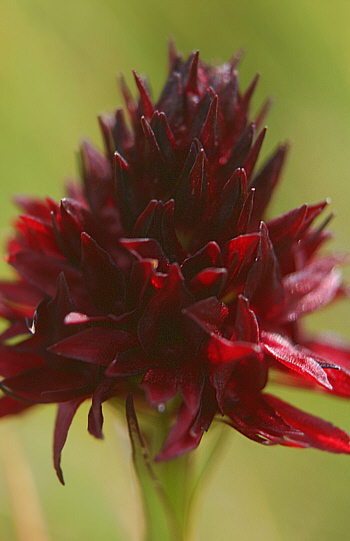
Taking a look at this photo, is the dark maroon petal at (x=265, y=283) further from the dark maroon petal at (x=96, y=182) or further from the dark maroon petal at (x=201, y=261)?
the dark maroon petal at (x=96, y=182)

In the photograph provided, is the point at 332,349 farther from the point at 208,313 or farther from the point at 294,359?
the point at 208,313

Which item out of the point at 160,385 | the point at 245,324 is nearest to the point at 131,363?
the point at 160,385

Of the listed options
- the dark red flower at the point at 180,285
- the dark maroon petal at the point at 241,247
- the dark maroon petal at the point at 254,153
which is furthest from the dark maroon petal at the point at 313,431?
the dark maroon petal at the point at 254,153

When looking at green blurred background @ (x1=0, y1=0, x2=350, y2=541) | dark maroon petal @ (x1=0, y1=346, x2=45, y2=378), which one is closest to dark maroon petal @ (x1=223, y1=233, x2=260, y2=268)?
dark maroon petal @ (x1=0, y1=346, x2=45, y2=378)

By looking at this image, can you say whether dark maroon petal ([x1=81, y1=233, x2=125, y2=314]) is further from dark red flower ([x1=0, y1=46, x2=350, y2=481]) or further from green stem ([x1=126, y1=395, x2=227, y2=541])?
green stem ([x1=126, y1=395, x2=227, y2=541])

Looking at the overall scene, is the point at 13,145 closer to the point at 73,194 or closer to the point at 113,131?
the point at 73,194

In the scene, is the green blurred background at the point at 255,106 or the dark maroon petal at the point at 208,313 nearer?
the dark maroon petal at the point at 208,313

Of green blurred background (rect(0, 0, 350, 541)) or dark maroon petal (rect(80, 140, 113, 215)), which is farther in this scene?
green blurred background (rect(0, 0, 350, 541))
